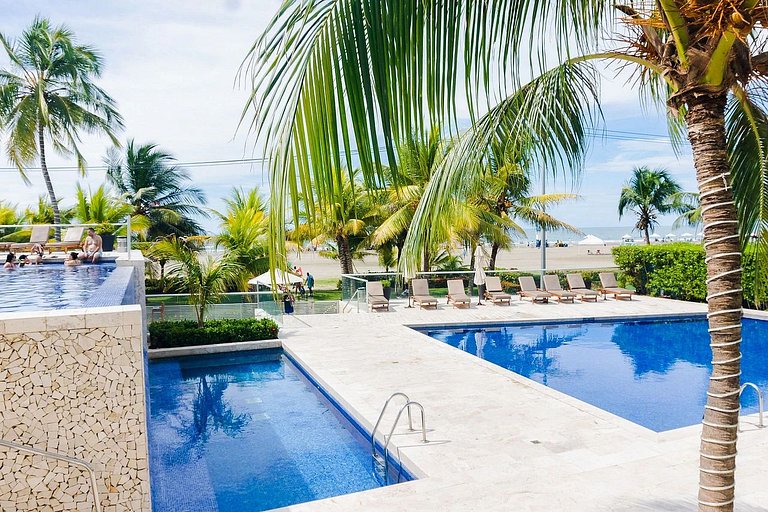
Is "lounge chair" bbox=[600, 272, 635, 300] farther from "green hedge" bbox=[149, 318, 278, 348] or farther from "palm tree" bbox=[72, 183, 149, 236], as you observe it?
"palm tree" bbox=[72, 183, 149, 236]

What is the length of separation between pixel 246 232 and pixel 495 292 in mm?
10225

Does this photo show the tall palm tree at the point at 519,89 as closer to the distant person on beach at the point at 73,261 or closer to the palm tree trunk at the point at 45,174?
the distant person on beach at the point at 73,261

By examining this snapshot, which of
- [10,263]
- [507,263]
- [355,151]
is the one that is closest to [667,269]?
[10,263]

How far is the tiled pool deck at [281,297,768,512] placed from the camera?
5.60 meters

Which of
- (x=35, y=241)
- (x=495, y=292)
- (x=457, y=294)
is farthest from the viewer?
(x=495, y=292)

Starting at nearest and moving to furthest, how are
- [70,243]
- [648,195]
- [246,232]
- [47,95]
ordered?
[70,243]
[47,95]
[246,232]
[648,195]

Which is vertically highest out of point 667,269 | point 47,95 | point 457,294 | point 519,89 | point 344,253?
point 47,95

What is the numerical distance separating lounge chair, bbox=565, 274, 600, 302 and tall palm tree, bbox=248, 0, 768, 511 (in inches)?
679

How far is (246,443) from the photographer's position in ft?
29.0

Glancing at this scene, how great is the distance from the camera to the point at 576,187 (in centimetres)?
382

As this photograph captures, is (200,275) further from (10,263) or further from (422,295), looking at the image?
(422,295)

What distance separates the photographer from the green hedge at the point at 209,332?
1417 centimetres

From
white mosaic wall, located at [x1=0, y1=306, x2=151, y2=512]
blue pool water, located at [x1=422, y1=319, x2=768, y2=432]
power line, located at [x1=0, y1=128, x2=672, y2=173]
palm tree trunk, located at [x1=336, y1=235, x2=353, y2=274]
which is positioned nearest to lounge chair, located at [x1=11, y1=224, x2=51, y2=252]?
power line, located at [x1=0, y1=128, x2=672, y2=173]

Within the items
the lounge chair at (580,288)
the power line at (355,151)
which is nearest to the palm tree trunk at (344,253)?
the power line at (355,151)
